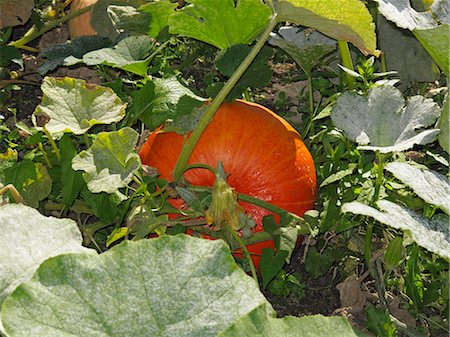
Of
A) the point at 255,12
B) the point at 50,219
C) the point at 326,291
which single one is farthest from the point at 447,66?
the point at 50,219

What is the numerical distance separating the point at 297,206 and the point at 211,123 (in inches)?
10.5

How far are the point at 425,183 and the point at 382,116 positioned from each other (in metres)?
0.34

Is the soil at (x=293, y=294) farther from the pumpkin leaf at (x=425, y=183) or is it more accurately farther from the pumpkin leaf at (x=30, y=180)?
the pumpkin leaf at (x=425, y=183)

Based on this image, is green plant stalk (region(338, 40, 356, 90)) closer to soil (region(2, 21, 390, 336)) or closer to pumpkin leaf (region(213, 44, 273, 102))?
pumpkin leaf (region(213, 44, 273, 102))

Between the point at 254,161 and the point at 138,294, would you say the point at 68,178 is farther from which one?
the point at 138,294

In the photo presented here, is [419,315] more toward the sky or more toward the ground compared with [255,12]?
more toward the ground

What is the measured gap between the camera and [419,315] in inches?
67.6

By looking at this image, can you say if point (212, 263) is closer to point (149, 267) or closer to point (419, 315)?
point (149, 267)

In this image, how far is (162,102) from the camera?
185 cm

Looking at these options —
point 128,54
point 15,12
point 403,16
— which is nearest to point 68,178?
point 128,54

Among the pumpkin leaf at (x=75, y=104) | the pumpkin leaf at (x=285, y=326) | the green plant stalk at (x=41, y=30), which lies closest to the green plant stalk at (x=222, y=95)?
the pumpkin leaf at (x=75, y=104)

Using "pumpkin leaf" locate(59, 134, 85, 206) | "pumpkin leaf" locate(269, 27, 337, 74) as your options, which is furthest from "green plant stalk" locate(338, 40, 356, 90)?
"pumpkin leaf" locate(59, 134, 85, 206)

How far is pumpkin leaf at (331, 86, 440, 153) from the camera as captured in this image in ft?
5.20

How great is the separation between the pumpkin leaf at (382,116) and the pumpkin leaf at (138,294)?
52cm
